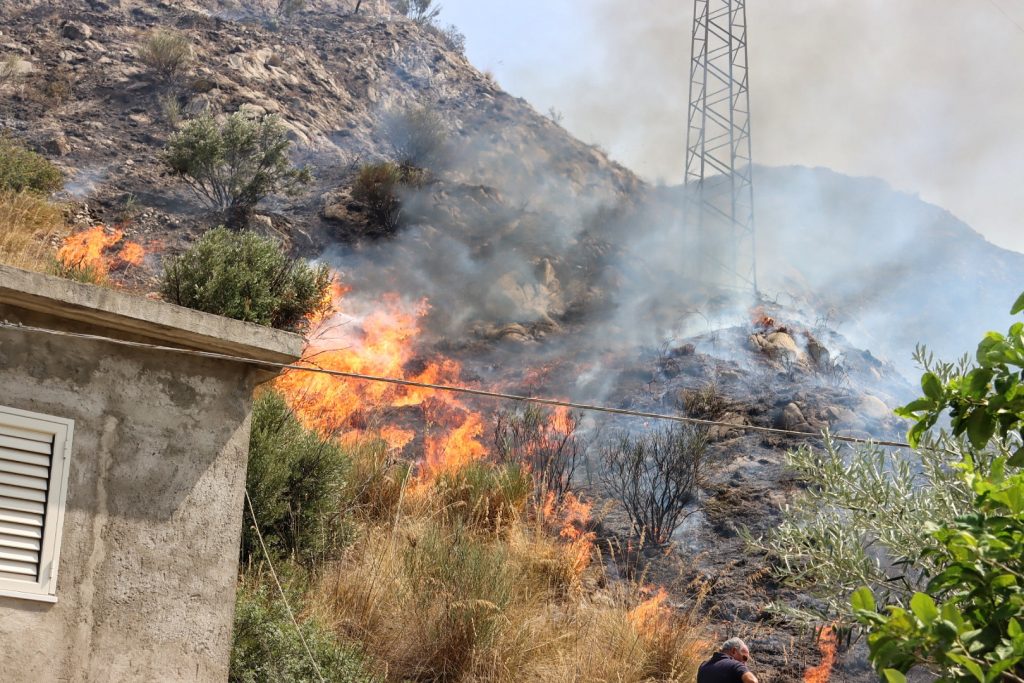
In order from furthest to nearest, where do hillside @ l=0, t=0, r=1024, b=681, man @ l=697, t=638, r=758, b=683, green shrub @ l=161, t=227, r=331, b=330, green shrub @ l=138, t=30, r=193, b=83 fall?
green shrub @ l=138, t=30, r=193, b=83
green shrub @ l=161, t=227, r=331, b=330
hillside @ l=0, t=0, r=1024, b=681
man @ l=697, t=638, r=758, b=683

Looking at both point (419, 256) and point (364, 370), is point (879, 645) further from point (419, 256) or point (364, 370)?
point (419, 256)

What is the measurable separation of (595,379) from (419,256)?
23.4 ft

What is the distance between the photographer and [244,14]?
40.2 metres

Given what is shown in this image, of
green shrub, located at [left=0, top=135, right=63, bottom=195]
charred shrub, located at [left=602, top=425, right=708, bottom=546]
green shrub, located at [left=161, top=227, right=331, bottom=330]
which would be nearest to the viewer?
green shrub, located at [left=161, top=227, right=331, bottom=330]

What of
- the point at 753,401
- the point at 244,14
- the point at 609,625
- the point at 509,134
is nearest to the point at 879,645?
the point at 609,625

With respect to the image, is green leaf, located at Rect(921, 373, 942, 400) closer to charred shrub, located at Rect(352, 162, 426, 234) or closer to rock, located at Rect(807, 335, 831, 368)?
rock, located at Rect(807, 335, 831, 368)

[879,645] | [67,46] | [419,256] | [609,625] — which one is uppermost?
[67,46]

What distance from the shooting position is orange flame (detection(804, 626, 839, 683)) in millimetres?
12672

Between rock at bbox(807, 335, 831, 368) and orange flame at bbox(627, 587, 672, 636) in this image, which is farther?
rock at bbox(807, 335, 831, 368)

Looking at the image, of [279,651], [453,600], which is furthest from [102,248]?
[279,651]

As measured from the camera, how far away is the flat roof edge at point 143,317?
6336 mm

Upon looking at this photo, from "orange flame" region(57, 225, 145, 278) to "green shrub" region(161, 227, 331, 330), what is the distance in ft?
13.7

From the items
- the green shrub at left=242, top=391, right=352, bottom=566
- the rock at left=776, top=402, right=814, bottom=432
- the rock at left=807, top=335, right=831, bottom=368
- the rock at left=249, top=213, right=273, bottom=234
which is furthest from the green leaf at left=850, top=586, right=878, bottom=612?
the rock at left=807, top=335, right=831, bottom=368

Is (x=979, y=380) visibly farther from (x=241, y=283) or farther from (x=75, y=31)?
(x=75, y=31)
